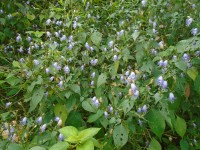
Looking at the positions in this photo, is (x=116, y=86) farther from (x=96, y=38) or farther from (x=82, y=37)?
(x=82, y=37)

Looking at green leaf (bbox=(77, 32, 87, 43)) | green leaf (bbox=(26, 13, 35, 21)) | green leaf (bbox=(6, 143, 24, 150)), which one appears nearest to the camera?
green leaf (bbox=(6, 143, 24, 150))

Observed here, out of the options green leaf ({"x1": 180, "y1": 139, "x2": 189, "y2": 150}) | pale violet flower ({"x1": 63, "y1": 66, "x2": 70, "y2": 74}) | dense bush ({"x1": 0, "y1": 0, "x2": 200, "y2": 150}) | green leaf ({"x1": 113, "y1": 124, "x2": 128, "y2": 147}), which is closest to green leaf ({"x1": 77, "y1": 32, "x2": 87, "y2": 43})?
dense bush ({"x1": 0, "y1": 0, "x2": 200, "y2": 150})

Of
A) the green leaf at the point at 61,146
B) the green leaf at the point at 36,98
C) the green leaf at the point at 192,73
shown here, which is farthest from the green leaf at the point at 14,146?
the green leaf at the point at 192,73

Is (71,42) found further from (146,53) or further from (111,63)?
(146,53)

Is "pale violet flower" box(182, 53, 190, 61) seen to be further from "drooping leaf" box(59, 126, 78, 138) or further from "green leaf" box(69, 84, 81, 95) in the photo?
"drooping leaf" box(59, 126, 78, 138)

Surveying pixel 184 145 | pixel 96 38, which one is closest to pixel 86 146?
pixel 184 145

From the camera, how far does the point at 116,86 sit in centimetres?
220

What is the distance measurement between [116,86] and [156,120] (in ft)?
1.22

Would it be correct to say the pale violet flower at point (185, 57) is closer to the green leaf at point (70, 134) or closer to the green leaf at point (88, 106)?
the green leaf at point (88, 106)

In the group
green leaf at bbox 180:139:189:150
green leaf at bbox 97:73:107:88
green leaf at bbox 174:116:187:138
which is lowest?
green leaf at bbox 180:139:189:150

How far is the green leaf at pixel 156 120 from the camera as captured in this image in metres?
1.97

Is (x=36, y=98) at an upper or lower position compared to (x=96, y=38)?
lower

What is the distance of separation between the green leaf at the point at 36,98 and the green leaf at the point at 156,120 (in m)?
0.71

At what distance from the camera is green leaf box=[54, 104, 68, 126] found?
2.21m
